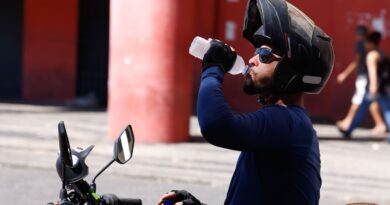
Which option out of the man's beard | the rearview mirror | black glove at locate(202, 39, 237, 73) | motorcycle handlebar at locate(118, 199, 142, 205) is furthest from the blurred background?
black glove at locate(202, 39, 237, 73)

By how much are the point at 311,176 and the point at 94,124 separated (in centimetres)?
1106

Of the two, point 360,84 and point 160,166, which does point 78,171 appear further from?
point 360,84

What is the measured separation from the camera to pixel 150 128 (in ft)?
38.1

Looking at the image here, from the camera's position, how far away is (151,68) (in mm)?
11500

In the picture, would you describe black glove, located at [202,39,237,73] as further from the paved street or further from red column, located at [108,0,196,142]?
red column, located at [108,0,196,142]

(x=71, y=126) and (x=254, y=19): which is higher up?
(x=254, y=19)

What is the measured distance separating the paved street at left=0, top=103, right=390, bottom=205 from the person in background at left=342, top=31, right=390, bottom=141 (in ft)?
1.58

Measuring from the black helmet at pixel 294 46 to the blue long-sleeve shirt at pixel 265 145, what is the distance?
0.10m

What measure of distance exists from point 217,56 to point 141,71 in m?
8.81

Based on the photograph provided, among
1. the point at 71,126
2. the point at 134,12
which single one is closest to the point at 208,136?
the point at 134,12

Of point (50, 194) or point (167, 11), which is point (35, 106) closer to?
point (167, 11)

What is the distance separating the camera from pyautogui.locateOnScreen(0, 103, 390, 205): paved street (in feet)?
28.9

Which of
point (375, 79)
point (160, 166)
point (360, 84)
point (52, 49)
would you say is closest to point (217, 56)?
point (160, 166)

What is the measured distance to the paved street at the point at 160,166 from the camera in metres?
8.81
